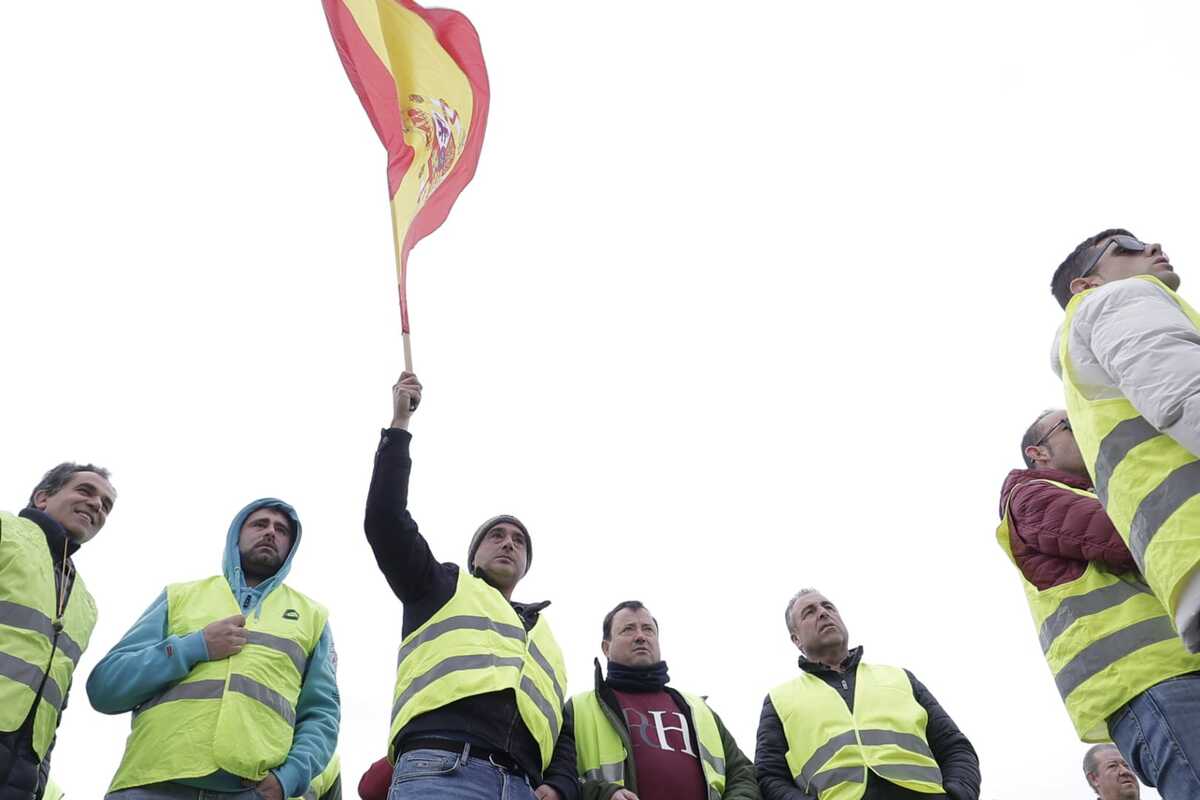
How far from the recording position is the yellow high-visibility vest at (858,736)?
466 cm

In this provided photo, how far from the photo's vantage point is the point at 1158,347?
270 centimetres

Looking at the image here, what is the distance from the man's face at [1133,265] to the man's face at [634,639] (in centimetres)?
303

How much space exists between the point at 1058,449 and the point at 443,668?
9.10 feet

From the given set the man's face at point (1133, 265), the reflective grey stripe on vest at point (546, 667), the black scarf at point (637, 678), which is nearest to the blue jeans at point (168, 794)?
the reflective grey stripe on vest at point (546, 667)

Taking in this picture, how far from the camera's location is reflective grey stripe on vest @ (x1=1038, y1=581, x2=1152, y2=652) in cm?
320

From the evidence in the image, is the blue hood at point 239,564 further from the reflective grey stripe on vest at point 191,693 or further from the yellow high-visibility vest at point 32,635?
the yellow high-visibility vest at point 32,635

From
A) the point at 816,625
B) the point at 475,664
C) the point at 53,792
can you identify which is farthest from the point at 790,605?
the point at 53,792

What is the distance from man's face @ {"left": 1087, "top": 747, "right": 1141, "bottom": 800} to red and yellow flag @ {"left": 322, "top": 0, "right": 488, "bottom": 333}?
571 centimetres

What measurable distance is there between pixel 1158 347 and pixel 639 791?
318cm

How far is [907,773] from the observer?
465cm

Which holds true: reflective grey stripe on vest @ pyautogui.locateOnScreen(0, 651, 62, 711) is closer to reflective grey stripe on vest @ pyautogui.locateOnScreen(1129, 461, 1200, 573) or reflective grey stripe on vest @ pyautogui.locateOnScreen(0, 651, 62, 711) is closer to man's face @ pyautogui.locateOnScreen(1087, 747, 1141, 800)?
reflective grey stripe on vest @ pyautogui.locateOnScreen(1129, 461, 1200, 573)

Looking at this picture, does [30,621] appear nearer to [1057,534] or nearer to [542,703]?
[542,703]

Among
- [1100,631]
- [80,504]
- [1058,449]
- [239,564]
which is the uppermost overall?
[80,504]

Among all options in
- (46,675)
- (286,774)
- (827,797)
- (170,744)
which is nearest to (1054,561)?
(827,797)
